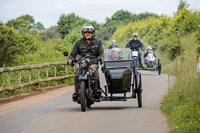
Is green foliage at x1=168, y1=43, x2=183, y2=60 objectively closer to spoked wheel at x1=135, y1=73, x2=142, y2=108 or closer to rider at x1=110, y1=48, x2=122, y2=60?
rider at x1=110, y1=48, x2=122, y2=60

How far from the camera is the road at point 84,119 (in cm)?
1057

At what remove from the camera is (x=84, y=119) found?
39.5 feet

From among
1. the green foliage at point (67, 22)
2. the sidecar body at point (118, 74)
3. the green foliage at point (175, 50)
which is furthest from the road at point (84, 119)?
the green foliage at point (67, 22)

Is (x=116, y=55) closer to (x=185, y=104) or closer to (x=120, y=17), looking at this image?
(x=185, y=104)

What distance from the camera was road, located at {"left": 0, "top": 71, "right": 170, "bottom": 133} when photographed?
10570mm

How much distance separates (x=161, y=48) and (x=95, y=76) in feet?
106

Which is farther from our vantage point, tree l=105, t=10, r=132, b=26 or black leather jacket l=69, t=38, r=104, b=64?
tree l=105, t=10, r=132, b=26

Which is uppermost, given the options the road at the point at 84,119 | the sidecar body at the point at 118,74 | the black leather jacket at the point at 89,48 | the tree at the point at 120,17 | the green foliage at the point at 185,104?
the tree at the point at 120,17

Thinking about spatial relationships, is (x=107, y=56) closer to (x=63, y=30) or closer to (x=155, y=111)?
(x=155, y=111)

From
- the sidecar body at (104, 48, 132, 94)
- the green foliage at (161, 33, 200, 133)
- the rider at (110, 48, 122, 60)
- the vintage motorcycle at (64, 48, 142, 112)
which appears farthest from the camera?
the rider at (110, 48, 122, 60)

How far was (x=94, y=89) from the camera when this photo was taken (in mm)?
14203

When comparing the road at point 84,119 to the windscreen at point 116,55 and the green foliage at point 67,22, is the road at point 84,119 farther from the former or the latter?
the green foliage at point 67,22

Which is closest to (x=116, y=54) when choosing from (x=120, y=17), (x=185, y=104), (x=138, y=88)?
(x=138, y=88)

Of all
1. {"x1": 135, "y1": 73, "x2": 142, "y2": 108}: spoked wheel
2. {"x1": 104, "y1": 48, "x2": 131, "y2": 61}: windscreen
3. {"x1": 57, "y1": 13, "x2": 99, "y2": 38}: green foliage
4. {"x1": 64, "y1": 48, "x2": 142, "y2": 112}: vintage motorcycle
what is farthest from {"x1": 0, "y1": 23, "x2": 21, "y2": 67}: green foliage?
{"x1": 57, "y1": 13, "x2": 99, "y2": 38}: green foliage
